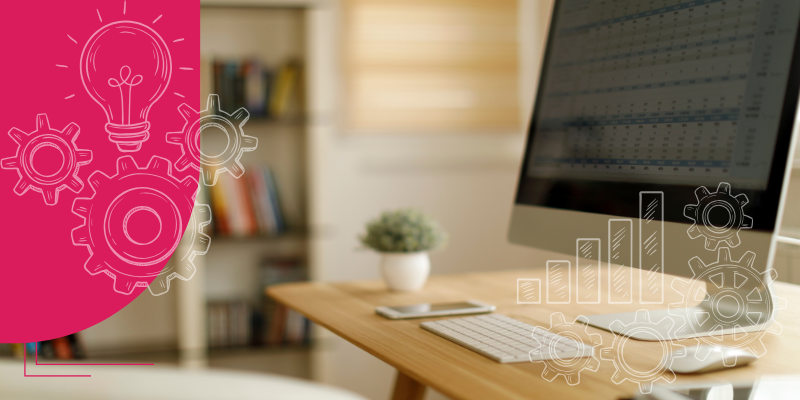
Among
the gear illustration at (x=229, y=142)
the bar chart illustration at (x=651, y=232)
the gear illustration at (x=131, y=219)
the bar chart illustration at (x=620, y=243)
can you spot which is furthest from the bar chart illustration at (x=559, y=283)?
the gear illustration at (x=229, y=142)

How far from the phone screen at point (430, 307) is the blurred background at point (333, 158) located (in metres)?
1.26

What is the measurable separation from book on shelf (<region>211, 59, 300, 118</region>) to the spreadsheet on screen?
4.31 feet

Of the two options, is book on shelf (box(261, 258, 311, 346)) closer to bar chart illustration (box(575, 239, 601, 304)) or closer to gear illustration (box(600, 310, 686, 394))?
bar chart illustration (box(575, 239, 601, 304))

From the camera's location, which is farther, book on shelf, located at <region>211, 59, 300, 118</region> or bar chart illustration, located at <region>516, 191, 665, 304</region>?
book on shelf, located at <region>211, 59, 300, 118</region>

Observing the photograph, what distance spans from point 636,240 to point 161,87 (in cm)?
83

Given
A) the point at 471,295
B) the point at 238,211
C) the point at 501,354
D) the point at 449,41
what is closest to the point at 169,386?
the point at 501,354

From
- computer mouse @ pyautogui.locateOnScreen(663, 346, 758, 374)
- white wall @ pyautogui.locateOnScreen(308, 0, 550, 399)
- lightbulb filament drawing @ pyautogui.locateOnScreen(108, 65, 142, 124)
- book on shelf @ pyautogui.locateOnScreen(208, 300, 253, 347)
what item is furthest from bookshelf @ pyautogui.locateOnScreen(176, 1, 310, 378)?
computer mouse @ pyautogui.locateOnScreen(663, 346, 758, 374)

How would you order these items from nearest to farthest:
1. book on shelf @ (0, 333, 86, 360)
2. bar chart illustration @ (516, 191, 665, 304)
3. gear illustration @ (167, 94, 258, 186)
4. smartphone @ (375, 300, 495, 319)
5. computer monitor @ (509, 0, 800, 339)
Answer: computer monitor @ (509, 0, 800, 339) → bar chart illustration @ (516, 191, 665, 304) → smartphone @ (375, 300, 495, 319) → book on shelf @ (0, 333, 86, 360) → gear illustration @ (167, 94, 258, 186)

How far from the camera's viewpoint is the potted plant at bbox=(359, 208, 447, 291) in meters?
1.23

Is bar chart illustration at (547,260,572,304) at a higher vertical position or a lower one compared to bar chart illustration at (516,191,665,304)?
lower

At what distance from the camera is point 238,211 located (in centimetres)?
224

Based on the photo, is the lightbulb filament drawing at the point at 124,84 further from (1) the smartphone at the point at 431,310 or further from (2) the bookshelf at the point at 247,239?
(2) the bookshelf at the point at 247,239

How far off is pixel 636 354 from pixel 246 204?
1.69 meters

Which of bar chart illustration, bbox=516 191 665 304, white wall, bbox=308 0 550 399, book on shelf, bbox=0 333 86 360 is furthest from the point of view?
white wall, bbox=308 0 550 399
